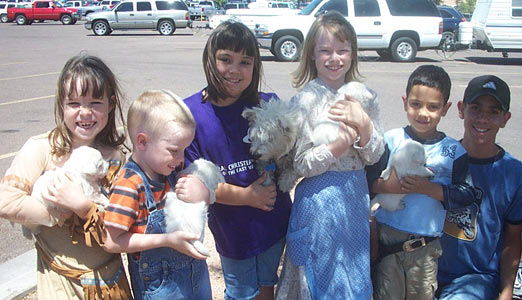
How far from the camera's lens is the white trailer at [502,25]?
15336 millimetres

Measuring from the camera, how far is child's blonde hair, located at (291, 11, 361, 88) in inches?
93.7

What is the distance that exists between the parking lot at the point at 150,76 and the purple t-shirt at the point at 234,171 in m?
0.60

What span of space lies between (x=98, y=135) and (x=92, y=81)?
0.29 metres

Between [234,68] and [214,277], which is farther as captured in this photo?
[214,277]

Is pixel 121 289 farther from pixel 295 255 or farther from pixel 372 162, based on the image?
pixel 372 162

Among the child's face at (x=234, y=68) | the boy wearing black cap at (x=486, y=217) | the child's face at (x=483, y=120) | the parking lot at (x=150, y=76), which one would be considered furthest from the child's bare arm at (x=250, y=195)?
the child's face at (x=483, y=120)

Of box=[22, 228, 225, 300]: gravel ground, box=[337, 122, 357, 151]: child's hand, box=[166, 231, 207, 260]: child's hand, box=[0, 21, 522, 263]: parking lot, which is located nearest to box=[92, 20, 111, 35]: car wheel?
box=[0, 21, 522, 263]: parking lot

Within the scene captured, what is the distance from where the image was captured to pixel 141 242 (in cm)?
199

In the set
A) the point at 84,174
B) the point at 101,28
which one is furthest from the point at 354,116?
the point at 101,28

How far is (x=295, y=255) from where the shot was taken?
7.82 feet

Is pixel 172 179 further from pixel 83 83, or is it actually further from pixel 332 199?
pixel 332 199

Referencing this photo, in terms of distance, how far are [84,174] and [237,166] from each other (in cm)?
76

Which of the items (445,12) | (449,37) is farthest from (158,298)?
(445,12)

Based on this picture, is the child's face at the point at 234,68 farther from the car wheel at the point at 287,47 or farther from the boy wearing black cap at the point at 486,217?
the car wheel at the point at 287,47
